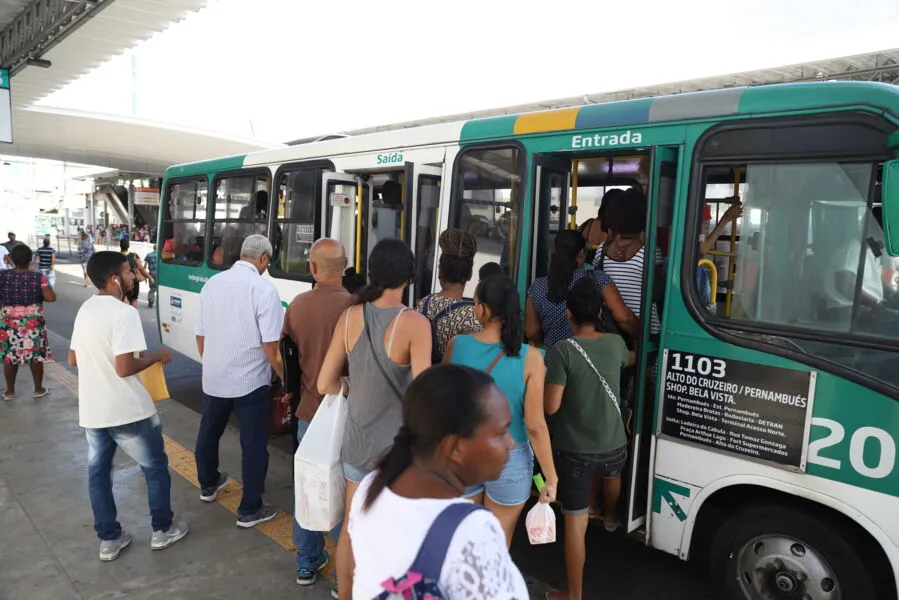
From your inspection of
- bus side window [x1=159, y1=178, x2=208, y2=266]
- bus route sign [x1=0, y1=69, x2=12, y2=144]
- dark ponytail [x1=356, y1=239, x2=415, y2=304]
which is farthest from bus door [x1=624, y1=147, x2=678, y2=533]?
bus route sign [x1=0, y1=69, x2=12, y2=144]

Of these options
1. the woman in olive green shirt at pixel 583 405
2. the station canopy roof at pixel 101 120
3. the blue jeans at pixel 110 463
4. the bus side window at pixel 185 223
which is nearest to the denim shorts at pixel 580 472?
the woman in olive green shirt at pixel 583 405

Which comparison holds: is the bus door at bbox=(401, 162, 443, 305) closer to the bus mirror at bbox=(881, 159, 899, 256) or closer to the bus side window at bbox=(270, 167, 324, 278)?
the bus side window at bbox=(270, 167, 324, 278)

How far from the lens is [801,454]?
9.55 feet

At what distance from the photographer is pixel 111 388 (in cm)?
358

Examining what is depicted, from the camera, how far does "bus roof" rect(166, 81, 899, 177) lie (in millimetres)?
2834

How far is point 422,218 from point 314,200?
1.58 meters

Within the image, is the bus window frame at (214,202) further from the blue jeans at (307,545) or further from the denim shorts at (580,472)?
the denim shorts at (580,472)

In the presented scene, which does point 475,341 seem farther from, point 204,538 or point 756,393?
point 204,538

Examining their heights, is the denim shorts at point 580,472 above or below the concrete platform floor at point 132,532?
above

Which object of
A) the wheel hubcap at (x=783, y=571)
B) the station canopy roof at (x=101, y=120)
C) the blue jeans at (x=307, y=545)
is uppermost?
the station canopy roof at (x=101, y=120)

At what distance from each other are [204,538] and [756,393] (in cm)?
335

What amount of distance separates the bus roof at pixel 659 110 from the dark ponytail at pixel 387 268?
1584mm

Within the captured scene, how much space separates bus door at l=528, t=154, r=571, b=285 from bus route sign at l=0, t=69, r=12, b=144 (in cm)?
1157

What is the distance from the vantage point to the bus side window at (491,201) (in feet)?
13.7
